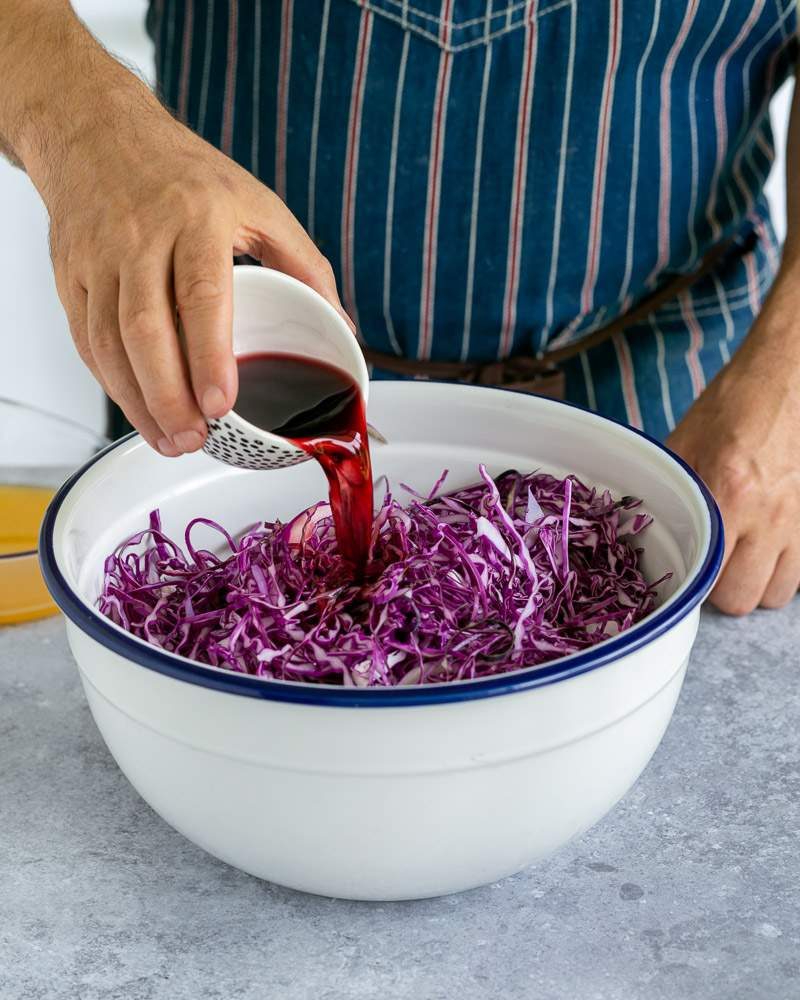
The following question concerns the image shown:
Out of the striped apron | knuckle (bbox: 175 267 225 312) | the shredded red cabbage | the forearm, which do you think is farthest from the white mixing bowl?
the striped apron

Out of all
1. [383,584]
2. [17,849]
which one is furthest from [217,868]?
[383,584]

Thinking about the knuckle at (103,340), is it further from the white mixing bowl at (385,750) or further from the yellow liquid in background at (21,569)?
the yellow liquid in background at (21,569)

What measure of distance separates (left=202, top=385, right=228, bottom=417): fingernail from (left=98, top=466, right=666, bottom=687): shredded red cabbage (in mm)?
203

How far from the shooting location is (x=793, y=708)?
48.6 inches

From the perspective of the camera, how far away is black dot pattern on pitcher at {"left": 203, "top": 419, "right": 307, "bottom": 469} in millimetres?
995

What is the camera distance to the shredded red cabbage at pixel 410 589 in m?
1.03

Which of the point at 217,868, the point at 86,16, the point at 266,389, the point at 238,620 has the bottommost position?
the point at 86,16

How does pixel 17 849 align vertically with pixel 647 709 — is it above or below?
below

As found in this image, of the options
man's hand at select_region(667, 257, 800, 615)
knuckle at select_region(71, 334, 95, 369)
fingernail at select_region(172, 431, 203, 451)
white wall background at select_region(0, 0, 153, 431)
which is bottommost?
white wall background at select_region(0, 0, 153, 431)

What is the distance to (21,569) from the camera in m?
1.36

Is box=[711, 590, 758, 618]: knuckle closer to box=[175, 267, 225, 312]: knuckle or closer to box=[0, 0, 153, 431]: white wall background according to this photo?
box=[175, 267, 225, 312]: knuckle

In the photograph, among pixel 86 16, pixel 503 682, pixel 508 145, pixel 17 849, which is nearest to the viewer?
pixel 503 682

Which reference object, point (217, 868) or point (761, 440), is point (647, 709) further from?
point (761, 440)

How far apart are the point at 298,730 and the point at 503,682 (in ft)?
0.47
